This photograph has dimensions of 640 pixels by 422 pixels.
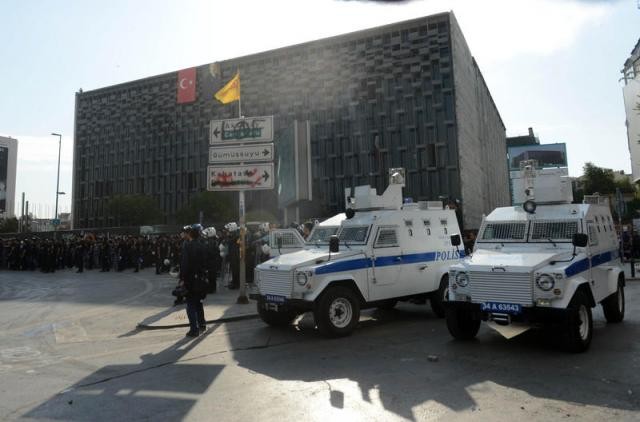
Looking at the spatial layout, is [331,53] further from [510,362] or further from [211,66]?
[510,362]

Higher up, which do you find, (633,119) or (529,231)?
(633,119)

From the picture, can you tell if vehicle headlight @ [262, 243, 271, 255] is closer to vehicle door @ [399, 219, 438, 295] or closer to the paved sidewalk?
the paved sidewalk

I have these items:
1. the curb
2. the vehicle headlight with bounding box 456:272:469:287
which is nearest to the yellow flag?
the curb

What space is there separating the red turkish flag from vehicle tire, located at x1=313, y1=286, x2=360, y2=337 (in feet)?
215

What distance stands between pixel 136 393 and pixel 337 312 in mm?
3791

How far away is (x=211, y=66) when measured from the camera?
216ft

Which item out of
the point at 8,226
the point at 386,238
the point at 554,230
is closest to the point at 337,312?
the point at 386,238

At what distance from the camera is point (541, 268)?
6.38 metres

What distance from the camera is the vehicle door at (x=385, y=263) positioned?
28.8 feet

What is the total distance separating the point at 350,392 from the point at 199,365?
2.46 metres

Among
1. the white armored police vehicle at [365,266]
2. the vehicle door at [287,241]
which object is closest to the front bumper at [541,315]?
the white armored police vehicle at [365,266]

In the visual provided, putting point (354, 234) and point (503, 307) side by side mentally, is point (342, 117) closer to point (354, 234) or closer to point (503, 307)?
point (354, 234)

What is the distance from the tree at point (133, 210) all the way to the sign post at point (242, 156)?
1965 inches

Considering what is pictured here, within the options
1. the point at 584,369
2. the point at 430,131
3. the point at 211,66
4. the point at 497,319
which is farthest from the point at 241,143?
the point at 211,66
